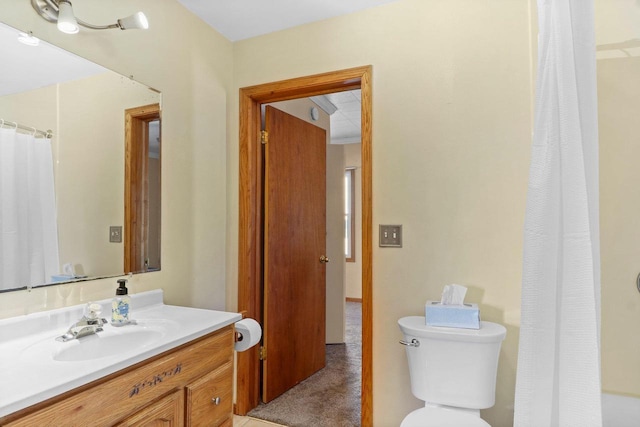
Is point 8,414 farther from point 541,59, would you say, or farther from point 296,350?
point 296,350

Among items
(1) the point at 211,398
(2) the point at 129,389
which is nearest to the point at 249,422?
(1) the point at 211,398

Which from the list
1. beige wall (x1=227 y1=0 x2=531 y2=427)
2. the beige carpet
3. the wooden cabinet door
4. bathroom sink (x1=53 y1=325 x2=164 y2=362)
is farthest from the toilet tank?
bathroom sink (x1=53 y1=325 x2=164 y2=362)

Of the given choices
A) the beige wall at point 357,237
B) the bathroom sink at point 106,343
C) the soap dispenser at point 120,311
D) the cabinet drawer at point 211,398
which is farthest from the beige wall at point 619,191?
the beige wall at point 357,237

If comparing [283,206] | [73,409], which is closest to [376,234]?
[283,206]

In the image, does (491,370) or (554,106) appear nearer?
(554,106)

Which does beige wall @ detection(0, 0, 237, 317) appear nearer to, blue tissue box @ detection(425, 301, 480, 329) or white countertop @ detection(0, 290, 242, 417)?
white countertop @ detection(0, 290, 242, 417)

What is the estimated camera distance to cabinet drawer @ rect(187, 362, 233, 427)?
120 centimetres

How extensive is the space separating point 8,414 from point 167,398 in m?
0.46

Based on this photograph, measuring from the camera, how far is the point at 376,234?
1.88m

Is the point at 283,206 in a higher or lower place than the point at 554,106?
lower

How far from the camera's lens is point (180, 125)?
6.09 ft

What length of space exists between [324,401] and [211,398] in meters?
1.23

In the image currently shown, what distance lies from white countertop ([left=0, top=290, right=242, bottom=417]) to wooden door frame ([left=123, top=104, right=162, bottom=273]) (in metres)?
0.23

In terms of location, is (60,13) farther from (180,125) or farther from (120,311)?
(120,311)
